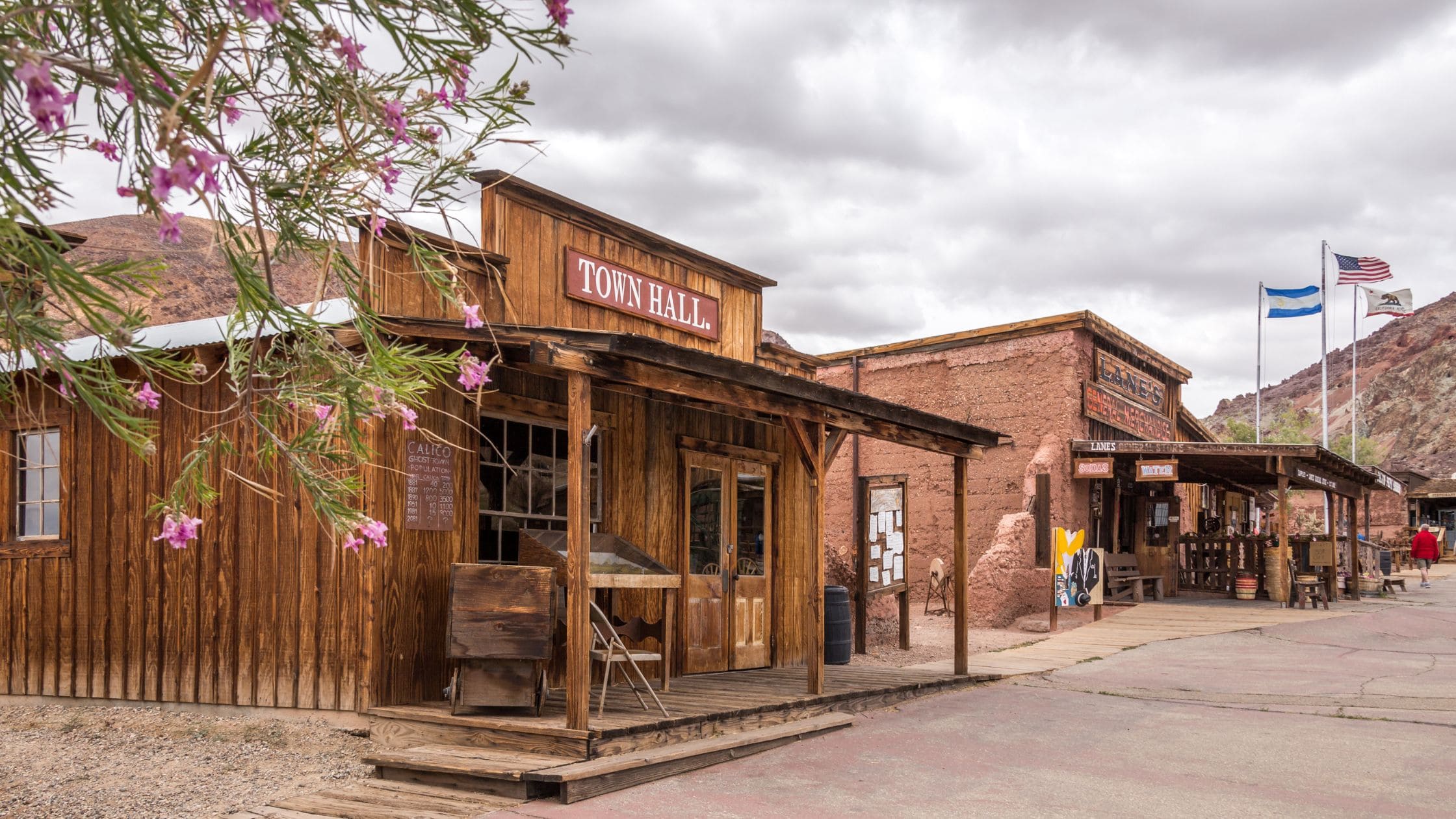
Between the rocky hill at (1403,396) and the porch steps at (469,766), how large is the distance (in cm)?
7567

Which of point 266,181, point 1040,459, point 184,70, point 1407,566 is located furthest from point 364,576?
→ point 1407,566

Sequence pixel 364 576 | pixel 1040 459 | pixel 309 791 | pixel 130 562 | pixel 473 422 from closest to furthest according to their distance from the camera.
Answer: pixel 309 791
pixel 364 576
pixel 473 422
pixel 130 562
pixel 1040 459

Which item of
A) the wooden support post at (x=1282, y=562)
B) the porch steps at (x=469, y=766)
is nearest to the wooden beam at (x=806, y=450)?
the porch steps at (x=469, y=766)

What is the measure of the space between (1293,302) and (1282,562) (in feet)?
46.9

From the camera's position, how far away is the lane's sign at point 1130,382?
19734mm

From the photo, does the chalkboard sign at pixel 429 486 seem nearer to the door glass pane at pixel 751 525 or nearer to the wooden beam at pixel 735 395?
the wooden beam at pixel 735 395

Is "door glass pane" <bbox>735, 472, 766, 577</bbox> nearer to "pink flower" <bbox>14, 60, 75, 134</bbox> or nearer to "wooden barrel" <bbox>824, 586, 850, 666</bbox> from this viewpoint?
"wooden barrel" <bbox>824, 586, 850, 666</bbox>

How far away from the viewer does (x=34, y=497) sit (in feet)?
33.1

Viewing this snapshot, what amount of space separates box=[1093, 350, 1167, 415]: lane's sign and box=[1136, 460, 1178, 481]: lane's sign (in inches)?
67.2

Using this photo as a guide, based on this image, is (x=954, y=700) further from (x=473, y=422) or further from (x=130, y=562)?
Answer: (x=130, y=562)

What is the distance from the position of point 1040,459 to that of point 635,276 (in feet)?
31.9

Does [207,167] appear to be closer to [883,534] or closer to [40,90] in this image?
[40,90]

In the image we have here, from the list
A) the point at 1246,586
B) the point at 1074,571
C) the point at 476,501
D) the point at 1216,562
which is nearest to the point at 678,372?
the point at 476,501

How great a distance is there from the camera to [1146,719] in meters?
9.39
